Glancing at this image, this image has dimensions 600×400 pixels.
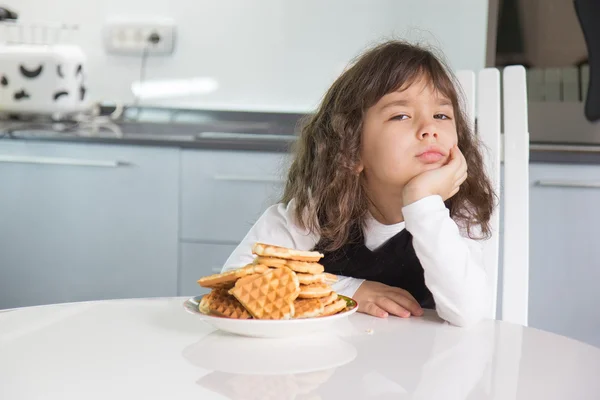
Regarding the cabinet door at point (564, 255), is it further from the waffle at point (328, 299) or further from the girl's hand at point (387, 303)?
the waffle at point (328, 299)

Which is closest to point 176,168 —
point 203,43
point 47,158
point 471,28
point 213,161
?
point 213,161

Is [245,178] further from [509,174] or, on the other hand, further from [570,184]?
[509,174]

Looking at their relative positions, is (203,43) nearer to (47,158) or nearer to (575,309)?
(47,158)

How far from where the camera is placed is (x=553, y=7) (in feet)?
8.18

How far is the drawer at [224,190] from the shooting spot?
2.35m

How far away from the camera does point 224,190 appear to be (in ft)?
7.77

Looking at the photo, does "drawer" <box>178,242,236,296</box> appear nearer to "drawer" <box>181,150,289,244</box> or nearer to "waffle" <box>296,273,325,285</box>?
"drawer" <box>181,150,289,244</box>

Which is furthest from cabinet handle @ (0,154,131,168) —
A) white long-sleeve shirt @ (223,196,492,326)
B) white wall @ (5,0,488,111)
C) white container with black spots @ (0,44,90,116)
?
white long-sleeve shirt @ (223,196,492,326)

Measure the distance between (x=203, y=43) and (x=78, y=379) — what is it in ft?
7.67

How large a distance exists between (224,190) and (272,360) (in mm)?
1589

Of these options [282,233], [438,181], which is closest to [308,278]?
[438,181]

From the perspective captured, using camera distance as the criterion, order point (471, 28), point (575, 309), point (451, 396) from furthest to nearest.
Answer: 1. point (471, 28)
2. point (575, 309)
3. point (451, 396)

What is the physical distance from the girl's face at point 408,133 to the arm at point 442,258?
0.12 m

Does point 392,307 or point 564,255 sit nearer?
point 392,307
